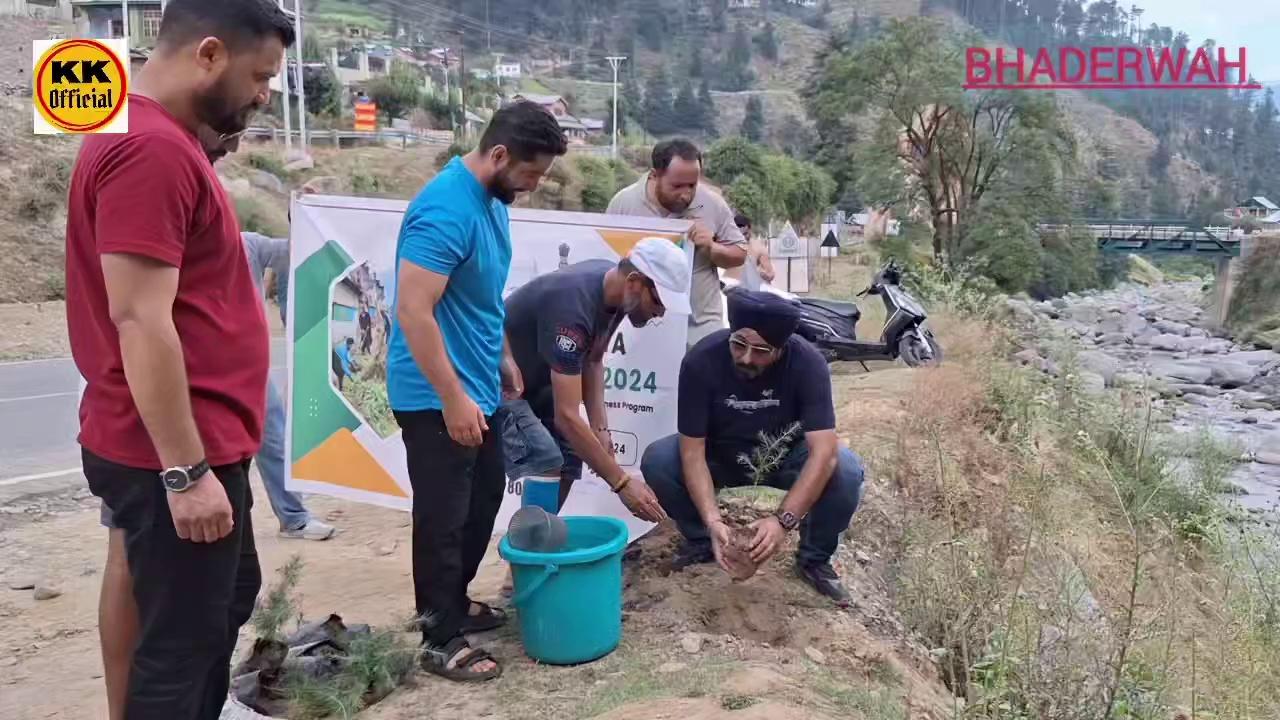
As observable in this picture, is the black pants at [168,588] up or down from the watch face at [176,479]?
down

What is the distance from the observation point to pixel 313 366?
466 cm

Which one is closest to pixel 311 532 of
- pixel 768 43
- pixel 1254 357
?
pixel 1254 357

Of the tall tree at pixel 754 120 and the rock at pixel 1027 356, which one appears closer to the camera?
the rock at pixel 1027 356

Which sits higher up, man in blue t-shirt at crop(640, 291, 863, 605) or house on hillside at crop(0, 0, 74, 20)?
house on hillside at crop(0, 0, 74, 20)

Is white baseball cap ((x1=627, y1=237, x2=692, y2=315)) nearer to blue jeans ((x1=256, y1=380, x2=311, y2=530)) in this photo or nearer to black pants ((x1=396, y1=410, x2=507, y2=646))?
black pants ((x1=396, y1=410, x2=507, y2=646))

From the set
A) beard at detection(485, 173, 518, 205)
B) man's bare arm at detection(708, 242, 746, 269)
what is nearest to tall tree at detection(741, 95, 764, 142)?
man's bare arm at detection(708, 242, 746, 269)

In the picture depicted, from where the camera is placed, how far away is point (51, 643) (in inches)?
149

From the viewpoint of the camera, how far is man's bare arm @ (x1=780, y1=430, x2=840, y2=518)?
3654mm

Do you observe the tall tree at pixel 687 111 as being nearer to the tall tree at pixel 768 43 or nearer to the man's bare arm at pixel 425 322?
the tall tree at pixel 768 43

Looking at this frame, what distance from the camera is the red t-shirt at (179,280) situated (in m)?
1.87

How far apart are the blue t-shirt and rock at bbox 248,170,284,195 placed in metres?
29.6

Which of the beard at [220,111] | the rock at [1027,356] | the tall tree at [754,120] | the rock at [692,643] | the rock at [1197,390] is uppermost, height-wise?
the tall tree at [754,120]

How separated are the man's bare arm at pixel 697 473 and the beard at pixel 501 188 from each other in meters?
→ 1.26

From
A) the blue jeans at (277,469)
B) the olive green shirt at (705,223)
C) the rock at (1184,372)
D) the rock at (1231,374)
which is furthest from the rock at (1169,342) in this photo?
the blue jeans at (277,469)
